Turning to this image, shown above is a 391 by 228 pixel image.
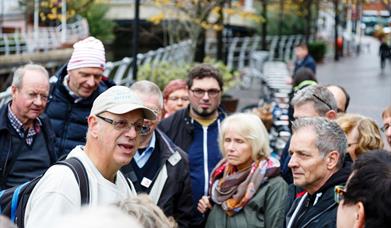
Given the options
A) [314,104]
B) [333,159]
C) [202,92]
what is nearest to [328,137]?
[333,159]

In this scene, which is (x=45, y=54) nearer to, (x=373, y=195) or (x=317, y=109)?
(x=317, y=109)

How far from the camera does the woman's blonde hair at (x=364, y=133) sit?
18.2 feet

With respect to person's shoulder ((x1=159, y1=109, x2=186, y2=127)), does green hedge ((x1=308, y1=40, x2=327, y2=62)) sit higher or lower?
higher

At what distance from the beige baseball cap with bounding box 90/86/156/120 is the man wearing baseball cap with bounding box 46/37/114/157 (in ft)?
6.50

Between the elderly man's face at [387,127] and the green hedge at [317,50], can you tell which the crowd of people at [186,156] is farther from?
the green hedge at [317,50]

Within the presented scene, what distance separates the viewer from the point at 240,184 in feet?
17.8

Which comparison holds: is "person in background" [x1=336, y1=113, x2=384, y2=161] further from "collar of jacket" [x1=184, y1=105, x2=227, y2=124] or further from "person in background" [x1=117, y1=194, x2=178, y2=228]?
"person in background" [x1=117, y1=194, x2=178, y2=228]

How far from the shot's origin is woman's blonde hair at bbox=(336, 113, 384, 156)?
5555mm

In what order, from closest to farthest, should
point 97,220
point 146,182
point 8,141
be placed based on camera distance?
point 97,220, point 146,182, point 8,141

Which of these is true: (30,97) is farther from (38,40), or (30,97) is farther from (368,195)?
(38,40)

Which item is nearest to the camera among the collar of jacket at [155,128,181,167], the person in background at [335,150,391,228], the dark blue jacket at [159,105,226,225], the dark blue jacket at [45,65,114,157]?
the person in background at [335,150,391,228]

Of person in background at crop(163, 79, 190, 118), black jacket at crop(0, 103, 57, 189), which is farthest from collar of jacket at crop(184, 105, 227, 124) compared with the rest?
black jacket at crop(0, 103, 57, 189)

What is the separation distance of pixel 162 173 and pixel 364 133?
1.50 m

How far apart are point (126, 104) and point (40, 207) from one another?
0.69m
